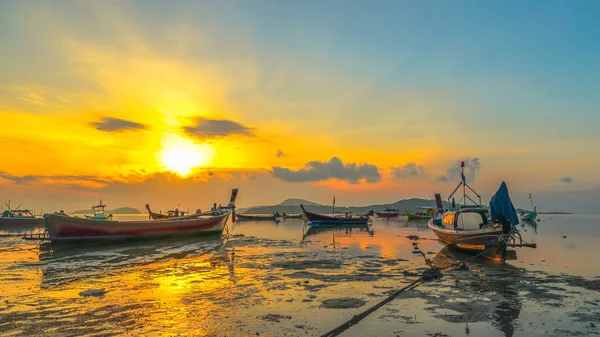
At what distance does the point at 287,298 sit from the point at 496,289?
7.42 m

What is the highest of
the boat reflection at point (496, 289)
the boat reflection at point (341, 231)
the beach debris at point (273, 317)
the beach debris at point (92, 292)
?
the beach debris at point (92, 292)

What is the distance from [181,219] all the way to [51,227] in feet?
37.3

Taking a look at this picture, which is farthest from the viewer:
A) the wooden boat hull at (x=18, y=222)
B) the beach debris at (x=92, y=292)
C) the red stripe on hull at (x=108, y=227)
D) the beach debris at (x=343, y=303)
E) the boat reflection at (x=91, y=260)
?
the wooden boat hull at (x=18, y=222)

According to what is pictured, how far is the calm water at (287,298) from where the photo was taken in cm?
897

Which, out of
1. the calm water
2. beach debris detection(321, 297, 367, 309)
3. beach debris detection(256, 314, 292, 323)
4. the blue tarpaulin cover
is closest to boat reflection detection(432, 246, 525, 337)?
the calm water

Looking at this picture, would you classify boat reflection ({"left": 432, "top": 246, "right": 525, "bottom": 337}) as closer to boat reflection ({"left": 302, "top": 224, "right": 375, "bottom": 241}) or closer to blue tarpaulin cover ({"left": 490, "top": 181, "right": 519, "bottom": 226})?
blue tarpaulin cover ({"left": 490, "top": 181, "right": 519, "bottom": 226})

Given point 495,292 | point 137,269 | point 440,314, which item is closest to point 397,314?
point 440,314

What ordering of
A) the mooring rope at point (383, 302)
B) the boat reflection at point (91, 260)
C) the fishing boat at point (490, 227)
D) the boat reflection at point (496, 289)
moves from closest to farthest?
the mooring rope at point (383, 302)
the boat reflection at point (496, 289)
the boat reflection at point (91, 260)
the fishing boat at point (490, 227)

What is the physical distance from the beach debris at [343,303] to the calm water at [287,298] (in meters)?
0.03

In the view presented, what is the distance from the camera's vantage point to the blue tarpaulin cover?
69.8 ft

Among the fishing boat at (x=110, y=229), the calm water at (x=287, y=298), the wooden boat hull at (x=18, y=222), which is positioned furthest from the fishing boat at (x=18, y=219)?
the calm water at (x=287, y=298)

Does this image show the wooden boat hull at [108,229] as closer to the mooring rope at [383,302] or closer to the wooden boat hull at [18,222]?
the mooring rope at [383,302]

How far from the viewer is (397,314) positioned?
33.3 feet

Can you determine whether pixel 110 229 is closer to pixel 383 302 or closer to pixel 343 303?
pixel 343 303
